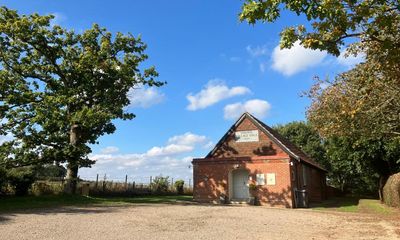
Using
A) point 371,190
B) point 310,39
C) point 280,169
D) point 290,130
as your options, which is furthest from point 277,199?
point 290,130

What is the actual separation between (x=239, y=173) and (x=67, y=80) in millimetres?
14228

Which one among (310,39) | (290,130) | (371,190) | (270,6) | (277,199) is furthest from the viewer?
(290,130)

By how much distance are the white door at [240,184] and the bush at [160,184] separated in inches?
547

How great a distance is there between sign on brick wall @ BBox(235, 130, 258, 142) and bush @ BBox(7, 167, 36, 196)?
48.5ft

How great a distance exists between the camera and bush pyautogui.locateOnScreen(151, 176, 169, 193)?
4112 cm

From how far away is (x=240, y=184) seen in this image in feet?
94.4

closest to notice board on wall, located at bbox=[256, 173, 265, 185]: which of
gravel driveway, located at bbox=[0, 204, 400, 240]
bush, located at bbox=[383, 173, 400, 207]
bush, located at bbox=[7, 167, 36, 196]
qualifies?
bush, located at bbox=[383, 173, 400, 207]

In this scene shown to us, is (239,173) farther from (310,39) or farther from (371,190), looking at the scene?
(371,190)

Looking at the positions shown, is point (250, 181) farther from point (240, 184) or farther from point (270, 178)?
point (270, 178)

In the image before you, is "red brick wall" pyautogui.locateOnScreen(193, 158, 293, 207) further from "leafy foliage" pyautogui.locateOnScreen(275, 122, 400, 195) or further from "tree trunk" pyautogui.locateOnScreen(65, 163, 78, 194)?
"tree trunk" pyautogui.locateOnScreen(65, 163, 78, 194)

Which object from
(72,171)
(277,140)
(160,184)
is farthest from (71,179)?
(160,184)

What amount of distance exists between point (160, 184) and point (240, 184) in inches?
595

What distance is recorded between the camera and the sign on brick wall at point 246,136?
2991cm

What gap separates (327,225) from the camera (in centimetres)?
1544
